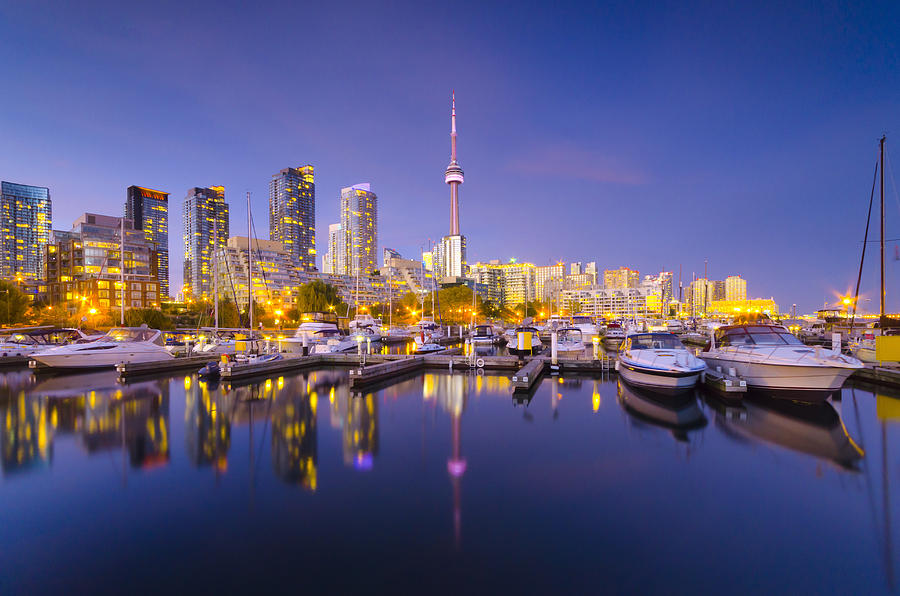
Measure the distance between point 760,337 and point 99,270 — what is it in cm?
9792

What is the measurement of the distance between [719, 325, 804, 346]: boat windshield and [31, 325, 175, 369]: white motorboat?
103ft

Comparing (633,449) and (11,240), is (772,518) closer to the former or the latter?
(633,449)

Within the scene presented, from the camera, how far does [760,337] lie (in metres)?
17.8

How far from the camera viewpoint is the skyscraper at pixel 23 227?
545ft

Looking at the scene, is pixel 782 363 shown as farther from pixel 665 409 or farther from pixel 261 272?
pixel 261 272

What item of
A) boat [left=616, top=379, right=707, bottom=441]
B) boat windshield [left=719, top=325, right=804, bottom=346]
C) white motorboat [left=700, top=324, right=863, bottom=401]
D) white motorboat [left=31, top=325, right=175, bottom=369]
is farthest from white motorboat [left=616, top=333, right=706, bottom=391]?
white motorboat [left=31, top=325, right=175, bottom=369]

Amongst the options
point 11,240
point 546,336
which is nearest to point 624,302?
point 546,336

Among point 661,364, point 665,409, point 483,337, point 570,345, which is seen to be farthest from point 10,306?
point 665,409

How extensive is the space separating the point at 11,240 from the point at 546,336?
22270cm

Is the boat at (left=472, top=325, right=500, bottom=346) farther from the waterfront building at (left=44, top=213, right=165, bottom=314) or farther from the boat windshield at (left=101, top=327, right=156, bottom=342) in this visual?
the waterfront building at (left=44, top=213, right=165, bottom=314)

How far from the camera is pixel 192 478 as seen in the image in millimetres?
9758

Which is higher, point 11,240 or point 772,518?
point 11,240

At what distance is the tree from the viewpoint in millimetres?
43375

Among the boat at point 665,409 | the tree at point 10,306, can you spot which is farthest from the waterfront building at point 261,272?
the boat at point 665,409
